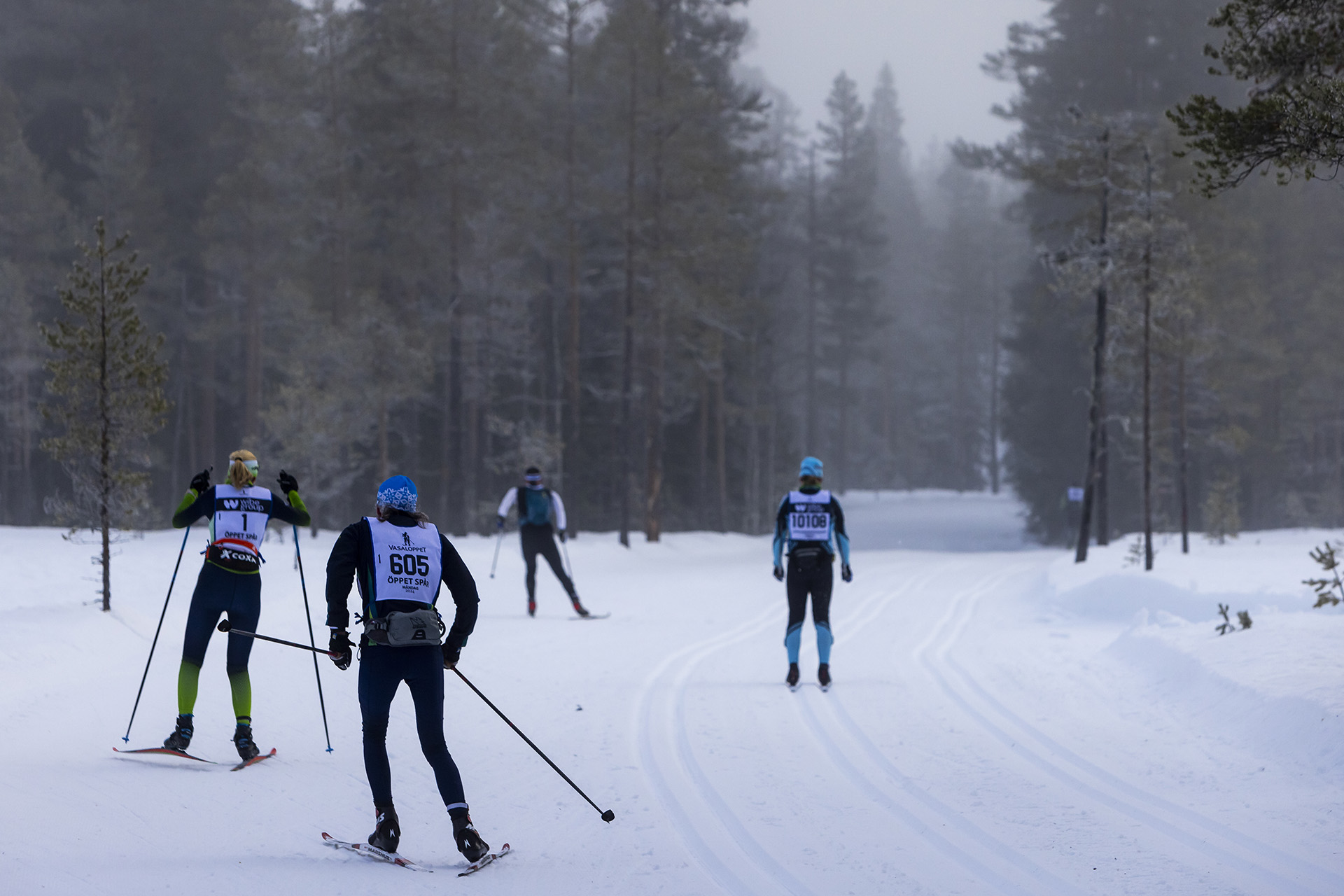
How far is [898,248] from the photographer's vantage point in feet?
292

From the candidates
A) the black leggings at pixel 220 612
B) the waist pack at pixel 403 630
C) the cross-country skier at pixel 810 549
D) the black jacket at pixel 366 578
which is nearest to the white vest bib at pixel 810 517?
the cross-country skier at pixel 810 549

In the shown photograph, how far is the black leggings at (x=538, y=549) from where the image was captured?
52.5 ft

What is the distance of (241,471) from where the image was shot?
797cm

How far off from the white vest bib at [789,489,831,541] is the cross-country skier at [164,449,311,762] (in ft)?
15.9

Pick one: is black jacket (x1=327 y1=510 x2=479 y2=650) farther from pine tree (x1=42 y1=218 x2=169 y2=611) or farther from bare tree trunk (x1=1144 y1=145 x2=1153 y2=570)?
bare tree trunk (x1=1144 y1=145 x2=1153 y2=570)

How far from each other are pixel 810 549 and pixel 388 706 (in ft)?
19.3

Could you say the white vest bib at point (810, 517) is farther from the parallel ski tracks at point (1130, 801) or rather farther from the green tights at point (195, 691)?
the green tights at point (195, 691)

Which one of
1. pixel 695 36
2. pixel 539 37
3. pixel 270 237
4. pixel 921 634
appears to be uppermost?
pixel 695 36

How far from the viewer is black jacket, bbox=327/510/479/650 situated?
568 centimetres

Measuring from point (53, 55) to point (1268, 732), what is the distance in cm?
4186

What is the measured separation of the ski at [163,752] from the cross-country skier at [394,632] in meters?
2.28

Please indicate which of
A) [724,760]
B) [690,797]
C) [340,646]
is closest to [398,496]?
[340,646]

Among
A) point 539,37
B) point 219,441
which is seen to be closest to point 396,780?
point 539,37

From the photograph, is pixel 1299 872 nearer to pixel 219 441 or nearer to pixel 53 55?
pixel 219 441
